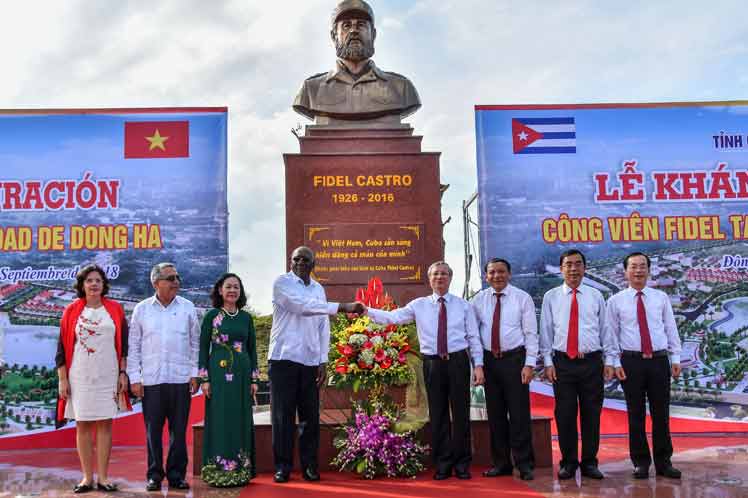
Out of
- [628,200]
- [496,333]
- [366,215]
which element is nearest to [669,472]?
Answer: [496,333]

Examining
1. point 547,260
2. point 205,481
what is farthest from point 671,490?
point 547,260

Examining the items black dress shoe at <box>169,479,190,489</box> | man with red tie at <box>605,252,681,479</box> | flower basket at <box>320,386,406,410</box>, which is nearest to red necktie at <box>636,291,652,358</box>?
man with red tie at <box>605,252,681,479</box>

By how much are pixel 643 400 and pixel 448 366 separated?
1.24 metres

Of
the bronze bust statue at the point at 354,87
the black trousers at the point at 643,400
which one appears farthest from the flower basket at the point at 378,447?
the bronze bust statue at the point at 354,87

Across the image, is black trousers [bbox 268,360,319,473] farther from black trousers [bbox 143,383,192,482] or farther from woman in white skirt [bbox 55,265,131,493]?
woman in white skirt [bbox 55,265,131,493]

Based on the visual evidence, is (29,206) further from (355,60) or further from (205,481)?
(205,481)

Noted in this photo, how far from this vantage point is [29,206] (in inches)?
273

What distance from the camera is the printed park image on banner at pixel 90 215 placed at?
6871mm

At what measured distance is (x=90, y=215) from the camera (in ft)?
22.9

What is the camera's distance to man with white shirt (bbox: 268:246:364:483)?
4211mm

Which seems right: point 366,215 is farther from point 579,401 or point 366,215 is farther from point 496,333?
point 579,401

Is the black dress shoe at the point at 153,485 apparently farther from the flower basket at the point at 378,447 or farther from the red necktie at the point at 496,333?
the red necktie at the point at 496,333

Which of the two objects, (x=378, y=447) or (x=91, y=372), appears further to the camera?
(x=378, y=447)

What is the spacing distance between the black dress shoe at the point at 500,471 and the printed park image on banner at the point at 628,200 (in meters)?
2.82
